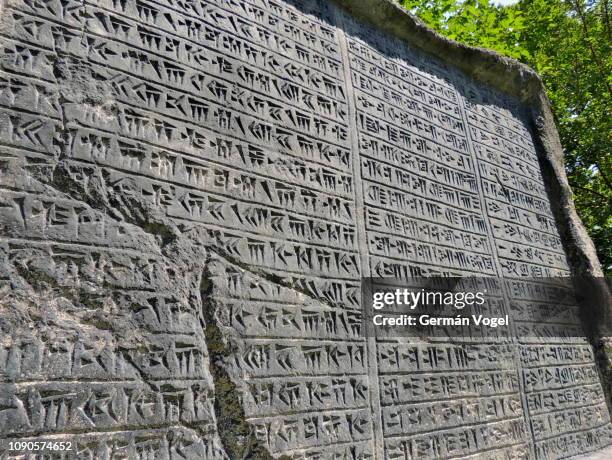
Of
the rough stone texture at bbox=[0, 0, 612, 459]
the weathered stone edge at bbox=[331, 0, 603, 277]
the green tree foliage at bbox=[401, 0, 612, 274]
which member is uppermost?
the green tree foliage at bbox=[401, 0, 612, 274]

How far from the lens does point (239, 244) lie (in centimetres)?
250

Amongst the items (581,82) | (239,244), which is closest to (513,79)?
(239,244)

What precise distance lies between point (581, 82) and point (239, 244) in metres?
8.22

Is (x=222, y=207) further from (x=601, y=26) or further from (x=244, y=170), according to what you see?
(x=601, y=26)

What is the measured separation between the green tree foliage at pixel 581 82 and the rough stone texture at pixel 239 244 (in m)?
5.18

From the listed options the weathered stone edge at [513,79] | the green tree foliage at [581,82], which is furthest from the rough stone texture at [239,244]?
the green tree foliage at [581,82]

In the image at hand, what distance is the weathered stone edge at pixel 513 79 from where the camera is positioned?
13.6 feet

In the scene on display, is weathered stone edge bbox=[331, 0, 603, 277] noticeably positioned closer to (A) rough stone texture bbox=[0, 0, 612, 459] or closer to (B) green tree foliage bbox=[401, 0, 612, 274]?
(A) rough stone texture bbox=[0, 0, 612, 459]

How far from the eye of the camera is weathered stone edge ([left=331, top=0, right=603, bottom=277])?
4133mm

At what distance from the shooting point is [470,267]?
3.65m

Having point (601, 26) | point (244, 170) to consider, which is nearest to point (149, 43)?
point (244, 170)

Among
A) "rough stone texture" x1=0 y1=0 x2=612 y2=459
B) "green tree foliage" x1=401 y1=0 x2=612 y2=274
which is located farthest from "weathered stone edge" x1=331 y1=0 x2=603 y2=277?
"green tree foliage" x1=401 y1=0 x2=612 y2=274

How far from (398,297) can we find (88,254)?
1853mm

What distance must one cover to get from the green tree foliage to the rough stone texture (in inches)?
204
